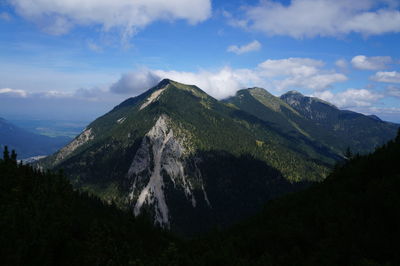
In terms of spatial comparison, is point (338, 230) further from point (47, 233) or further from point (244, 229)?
point (47, 233)

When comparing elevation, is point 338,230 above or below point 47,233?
below

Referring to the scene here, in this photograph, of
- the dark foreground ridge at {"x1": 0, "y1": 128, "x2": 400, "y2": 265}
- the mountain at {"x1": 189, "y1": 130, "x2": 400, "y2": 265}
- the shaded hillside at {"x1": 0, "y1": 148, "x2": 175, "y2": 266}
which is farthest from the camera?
the mountain at {"x1": 189, "y1": 130, "x2": 400, "y2": 265}

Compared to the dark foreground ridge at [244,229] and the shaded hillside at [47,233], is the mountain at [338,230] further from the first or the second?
the shaded hillside at [47,233]

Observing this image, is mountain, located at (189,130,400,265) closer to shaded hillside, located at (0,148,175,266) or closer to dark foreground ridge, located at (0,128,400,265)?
dark foreground ridge, located at (0,128,400,265)

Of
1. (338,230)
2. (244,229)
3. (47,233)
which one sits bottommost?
(244,229)

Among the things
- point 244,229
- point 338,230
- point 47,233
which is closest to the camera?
point 47,233

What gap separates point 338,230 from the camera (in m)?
90.2

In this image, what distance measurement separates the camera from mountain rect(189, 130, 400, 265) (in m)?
76.2

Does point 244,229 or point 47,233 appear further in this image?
point 244,229

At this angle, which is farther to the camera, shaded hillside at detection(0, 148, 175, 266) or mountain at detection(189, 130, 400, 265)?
mountain at detection(189, 130, 400, 265)

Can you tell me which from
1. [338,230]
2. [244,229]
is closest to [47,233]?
[338,230]

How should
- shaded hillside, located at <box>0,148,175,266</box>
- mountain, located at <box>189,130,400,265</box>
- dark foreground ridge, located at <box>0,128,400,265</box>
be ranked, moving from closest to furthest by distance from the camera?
shaded hillside, located at <box>0,148,175,266</box> < dark foreground ridge, located at <box>0,128,400,265</box> < mountain, located at <box>189,130,400,265</box>

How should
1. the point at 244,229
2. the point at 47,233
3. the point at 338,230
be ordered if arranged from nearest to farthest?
the point at 47,233
the point at 338,230
the point at 244,229

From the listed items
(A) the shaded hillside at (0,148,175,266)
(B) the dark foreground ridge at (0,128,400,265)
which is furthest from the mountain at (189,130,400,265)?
(A) the shaded hillside at (0,148,175,266)
